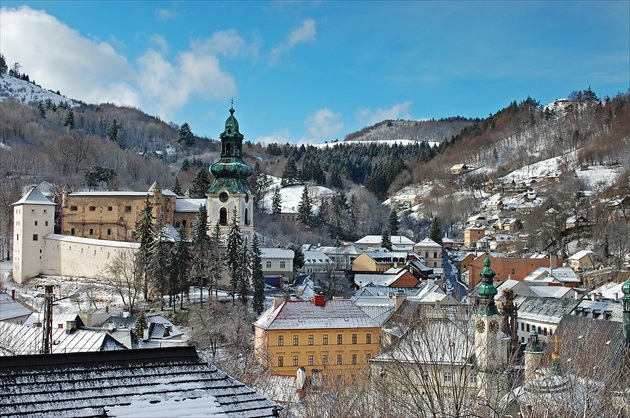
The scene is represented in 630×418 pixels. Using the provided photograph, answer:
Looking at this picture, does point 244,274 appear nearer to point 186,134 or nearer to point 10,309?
point 10,309

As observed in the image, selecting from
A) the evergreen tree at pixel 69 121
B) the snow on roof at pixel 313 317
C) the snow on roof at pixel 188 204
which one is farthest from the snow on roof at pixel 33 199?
the evergreen tree at pixel 69 121

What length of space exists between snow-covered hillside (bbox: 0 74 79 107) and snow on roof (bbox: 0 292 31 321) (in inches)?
5664

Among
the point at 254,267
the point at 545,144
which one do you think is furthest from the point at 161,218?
the point at 545,144

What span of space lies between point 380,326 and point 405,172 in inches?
4128

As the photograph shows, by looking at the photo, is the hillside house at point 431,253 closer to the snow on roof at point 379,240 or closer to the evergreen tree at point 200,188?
the snow on roof at point 379,240

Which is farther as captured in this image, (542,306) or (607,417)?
(542,306)

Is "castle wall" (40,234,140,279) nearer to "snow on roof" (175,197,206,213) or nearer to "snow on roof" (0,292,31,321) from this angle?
"snow on roof" (175,197,206,213)

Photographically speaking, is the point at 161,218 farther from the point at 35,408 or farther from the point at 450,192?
the point at 450,192

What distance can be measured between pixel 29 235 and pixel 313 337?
31996 millimetres


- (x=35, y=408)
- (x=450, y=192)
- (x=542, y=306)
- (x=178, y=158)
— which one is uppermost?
(x=178, y=158)

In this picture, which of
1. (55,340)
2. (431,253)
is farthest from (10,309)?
(431,253)

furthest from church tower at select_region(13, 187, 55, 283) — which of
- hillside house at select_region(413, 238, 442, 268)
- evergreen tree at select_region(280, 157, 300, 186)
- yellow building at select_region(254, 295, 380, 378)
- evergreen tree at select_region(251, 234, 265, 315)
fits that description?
evergreen tree at select_region(280, 157, 300, 186)

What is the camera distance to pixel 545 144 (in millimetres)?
147375

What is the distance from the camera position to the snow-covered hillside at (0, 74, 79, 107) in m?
174
